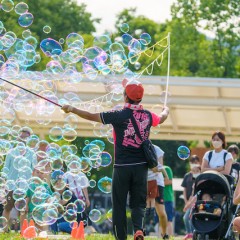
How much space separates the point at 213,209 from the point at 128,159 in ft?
7.47

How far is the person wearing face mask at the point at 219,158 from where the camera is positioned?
12023mm

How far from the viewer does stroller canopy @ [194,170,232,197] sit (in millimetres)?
11352

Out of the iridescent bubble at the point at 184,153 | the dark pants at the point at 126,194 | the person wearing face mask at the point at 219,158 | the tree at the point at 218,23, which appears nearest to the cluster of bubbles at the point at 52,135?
the iridescent bubble at the point at 184,153

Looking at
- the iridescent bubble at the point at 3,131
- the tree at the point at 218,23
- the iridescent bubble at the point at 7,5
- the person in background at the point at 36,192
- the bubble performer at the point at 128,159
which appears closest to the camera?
the bubble performer at the point at 128,159

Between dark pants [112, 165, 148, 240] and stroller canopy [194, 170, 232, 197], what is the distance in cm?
191

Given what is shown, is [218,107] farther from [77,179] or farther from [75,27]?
[75,27]

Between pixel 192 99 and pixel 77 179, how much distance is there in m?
5.59

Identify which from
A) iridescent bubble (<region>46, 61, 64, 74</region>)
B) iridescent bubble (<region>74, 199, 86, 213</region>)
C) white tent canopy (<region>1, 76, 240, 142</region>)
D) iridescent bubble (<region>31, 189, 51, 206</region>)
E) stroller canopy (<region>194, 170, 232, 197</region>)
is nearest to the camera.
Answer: stroller canopy (<region>194, 170, 232, 197</region>)

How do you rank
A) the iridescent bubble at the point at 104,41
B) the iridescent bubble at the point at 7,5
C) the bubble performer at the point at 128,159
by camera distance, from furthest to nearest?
1. the iridescent bubble at the point at 104,41
2. the iridescent bubble at the point at 7,5
3. the bubble performer at the point at 128,159

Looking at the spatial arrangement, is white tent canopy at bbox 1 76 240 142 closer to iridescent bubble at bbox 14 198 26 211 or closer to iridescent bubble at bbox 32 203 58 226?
iridescent bubble at bbox 14 198 26 211

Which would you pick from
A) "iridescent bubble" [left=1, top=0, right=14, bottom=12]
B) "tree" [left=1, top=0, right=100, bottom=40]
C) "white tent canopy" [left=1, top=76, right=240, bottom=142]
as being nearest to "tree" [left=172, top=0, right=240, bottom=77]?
"tree" [left=1, top=0, right=100, bottom=40]

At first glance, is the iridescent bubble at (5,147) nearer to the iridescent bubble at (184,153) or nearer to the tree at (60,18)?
the iridescent bubble at (184,153)

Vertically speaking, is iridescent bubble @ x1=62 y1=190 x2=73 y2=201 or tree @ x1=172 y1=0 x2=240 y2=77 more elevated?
tree @ x1=172 y1=0 x2=240 y2=77

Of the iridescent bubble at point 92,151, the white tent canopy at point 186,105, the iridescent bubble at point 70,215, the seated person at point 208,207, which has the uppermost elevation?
→ the white tent canopy at point 186,105
